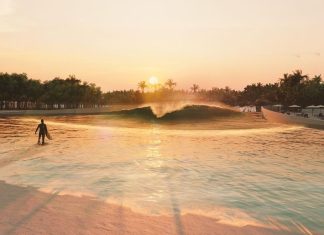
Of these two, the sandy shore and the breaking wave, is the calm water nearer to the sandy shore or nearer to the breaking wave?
the sandy shore

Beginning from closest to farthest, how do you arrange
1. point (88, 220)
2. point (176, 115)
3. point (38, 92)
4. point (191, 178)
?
point (88, 220), point (191, 178), point (176, 115), point (38, 92)

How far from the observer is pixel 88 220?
30.1ft

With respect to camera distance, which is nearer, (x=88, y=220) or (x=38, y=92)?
(x=88, y=220)

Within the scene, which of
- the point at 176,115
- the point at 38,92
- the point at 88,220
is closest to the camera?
the point at 88,220

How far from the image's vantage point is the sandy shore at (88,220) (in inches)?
334

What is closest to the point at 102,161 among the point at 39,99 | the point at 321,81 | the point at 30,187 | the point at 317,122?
the point at 30,187

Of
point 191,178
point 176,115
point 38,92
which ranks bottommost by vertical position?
point 191,178

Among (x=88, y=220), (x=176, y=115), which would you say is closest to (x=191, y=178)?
(x=88, y=220)

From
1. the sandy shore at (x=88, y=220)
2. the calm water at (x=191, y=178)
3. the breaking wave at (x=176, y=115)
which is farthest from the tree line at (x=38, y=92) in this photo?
the sandy shore at (x=88, y=220)

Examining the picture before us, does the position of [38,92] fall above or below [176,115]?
above

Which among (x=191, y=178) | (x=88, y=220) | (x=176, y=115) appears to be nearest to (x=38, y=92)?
(x=176, y=115)

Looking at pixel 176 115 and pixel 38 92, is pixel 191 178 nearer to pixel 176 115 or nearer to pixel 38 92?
pixel 176 115

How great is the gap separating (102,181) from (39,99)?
4303 inches

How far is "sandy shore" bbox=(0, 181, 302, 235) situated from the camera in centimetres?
848
